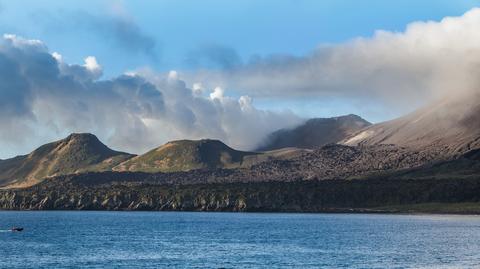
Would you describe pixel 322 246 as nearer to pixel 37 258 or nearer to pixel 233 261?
pixel 233 261

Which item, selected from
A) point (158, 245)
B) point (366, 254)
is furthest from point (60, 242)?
point (366, 254)

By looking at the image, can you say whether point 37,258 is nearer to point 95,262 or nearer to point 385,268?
point 95,262

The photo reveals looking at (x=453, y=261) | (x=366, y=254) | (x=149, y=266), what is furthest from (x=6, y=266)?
(x=453, y=261)

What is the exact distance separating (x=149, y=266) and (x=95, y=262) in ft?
41.9

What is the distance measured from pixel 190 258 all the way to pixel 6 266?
33310 mm

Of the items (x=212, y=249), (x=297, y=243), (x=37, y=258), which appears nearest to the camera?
(x=37, y=258)

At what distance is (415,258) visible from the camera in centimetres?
14488

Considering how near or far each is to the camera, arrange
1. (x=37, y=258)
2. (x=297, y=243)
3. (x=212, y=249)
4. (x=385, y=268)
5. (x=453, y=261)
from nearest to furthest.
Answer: (x=385, y=268)
(x=453, y=261)
(x=37, y=258)
(x=212, y=249)
(x=297, y=243)

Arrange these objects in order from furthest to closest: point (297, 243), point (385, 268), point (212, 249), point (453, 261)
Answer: point (297, 243) → point (212, 249) → point (453, 261) → point (385, 268)

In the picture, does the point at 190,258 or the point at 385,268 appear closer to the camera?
the point at 385,268

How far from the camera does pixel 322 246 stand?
17662 centimetres

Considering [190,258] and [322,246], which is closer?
[190,258]

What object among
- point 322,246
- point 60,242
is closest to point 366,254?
point 322,246

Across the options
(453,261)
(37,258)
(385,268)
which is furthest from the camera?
(37,258)
